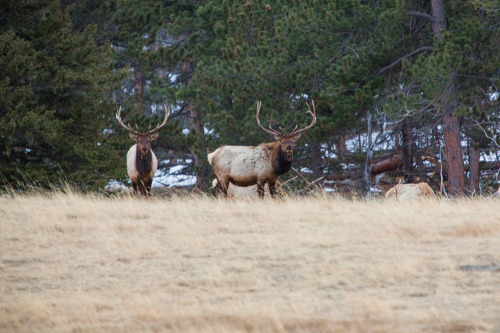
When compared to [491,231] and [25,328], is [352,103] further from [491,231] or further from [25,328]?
[25,328]

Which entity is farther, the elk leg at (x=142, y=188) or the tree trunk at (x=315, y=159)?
the tree trunk at (x=315, y=159)

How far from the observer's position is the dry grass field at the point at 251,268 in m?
5.95

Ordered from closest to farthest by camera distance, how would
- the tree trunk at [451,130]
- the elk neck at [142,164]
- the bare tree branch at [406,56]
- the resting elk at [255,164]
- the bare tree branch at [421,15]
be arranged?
the resting elk at [255,164] < the elk neck at [142,164] < the tree trunk at [451,130] < the bare tree branch at [421,15] < the bare tree branch at [406,56]

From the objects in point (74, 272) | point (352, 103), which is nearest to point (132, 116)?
point (352, 103)

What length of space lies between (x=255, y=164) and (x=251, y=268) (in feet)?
22.9

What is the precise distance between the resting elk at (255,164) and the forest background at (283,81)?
15.8 ft

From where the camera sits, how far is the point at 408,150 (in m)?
23.1

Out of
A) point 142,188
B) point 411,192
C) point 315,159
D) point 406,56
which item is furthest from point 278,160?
point 315,159

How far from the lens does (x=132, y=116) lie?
2311 centimetres

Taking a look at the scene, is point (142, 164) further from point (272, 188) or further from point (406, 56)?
point (406, 56)

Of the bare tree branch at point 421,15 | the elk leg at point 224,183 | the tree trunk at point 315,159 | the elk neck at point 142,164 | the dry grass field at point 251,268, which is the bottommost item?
the tree trunk at point 315,159

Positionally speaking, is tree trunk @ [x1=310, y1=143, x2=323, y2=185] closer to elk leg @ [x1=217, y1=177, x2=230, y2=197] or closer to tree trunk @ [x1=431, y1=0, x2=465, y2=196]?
tree trunk @ [x1=431, y1=0, x2=465, y2=196]

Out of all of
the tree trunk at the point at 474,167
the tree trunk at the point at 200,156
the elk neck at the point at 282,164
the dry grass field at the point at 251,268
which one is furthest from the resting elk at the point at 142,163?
the tree trunk at the point at 474,167

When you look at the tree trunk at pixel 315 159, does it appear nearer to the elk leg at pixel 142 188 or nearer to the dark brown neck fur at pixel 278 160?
the dark brown neck fur at pixel 278 160
